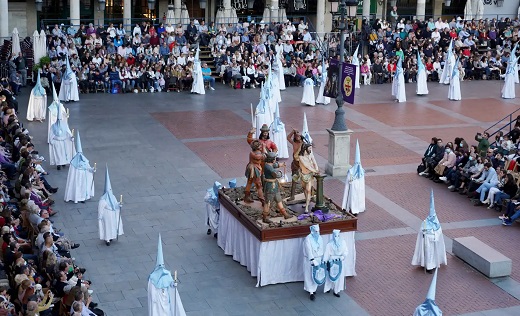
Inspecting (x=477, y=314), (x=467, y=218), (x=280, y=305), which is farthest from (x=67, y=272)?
(x=467, y=218)

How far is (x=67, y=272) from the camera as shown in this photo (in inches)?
610

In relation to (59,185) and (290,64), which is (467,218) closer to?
(59,185)

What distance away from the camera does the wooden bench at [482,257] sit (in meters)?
17.7

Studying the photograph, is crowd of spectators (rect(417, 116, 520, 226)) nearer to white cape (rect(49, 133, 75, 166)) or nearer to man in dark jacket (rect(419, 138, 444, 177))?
man in dark jacket (rect(419, 138, 444, 177))

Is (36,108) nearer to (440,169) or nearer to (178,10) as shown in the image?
(440,169)

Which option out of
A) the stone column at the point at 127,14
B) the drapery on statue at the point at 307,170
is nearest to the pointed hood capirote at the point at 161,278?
the drapery on statue at the point at 307,170

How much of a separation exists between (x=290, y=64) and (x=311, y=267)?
24305 mm

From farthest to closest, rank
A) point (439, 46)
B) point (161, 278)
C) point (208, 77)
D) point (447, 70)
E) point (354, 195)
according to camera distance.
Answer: point (439, 46) < point (447, 70) < point (208, 77) < point (354, 195) < point (161, 278)

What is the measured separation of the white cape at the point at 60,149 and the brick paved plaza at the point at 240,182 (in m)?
0.40

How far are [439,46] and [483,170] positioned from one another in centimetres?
2145

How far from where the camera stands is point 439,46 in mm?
43531

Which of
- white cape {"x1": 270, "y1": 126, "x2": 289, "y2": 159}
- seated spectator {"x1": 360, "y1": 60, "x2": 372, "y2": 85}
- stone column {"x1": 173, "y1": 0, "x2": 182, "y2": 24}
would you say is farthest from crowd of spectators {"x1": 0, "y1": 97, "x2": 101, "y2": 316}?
stone column {"x1": 173, "y1": 0, "x2": 182, "y2": 24}

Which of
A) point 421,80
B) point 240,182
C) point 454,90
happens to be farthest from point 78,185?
point 454,90

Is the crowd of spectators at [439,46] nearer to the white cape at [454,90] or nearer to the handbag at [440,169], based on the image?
the white cape at [454,90]
